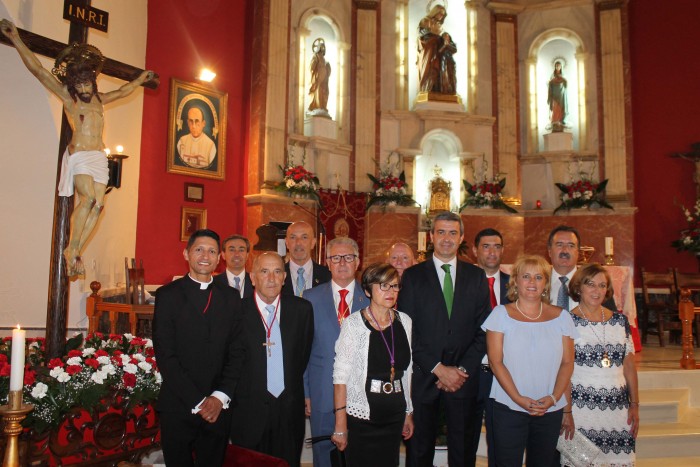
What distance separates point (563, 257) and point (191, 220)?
6.31m

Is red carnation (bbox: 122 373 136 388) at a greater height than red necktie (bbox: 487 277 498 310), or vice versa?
red necktie (bbox: 487 277 498 310)

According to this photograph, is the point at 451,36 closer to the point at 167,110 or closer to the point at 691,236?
the point at 691,236

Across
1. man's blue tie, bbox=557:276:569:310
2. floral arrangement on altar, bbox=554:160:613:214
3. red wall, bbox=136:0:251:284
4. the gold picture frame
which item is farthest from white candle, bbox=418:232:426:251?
man's blue tie, bbox=557:276:569:310

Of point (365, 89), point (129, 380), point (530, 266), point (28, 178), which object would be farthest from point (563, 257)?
point (365, 89)

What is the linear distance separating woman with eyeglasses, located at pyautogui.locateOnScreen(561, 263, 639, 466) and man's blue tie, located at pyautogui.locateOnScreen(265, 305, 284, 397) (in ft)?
5.32

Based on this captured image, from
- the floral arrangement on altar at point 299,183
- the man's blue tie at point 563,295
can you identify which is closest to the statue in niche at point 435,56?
the floral arrangement on altar at point 299,183

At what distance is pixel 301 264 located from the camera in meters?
4.25

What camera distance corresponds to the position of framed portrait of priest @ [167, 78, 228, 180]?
8656 millimetres

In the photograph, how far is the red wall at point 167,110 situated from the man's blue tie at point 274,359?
18.5 ft

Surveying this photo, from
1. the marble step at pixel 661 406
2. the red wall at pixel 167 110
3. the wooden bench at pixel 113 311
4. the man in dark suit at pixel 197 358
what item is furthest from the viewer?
the red wall at pixel 167 110

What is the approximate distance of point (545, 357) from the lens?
311 cm

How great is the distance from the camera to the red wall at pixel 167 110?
8.36 metres

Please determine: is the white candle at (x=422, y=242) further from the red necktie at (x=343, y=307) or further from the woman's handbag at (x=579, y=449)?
the woman's handbag at (x=579, y=449)

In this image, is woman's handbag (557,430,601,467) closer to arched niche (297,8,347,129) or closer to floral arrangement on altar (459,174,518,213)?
floral arrangement on altar (459,174,518,213)
